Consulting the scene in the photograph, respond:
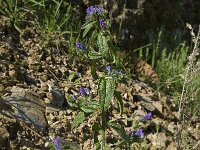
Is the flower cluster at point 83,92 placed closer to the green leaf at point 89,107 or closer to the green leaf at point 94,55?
the green leaf at point 89,107

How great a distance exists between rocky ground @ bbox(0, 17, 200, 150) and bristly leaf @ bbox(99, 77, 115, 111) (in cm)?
56

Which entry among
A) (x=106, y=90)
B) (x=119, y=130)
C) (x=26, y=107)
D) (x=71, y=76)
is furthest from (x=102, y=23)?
(x=71, y=76)

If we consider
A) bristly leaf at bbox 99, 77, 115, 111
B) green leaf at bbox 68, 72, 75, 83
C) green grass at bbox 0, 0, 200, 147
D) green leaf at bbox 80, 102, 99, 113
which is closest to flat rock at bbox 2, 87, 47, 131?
green leaf at bbox 68, 72, 75, 83

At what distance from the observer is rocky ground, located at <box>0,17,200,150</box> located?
3.29 m

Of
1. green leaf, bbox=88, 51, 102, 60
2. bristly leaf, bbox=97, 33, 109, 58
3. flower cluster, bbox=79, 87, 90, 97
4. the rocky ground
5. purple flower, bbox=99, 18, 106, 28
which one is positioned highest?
purple flower, bbox=99, 18, 106, 28

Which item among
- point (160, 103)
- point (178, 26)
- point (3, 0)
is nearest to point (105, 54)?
point (160, 103)

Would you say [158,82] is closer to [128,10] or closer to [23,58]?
[128,10]

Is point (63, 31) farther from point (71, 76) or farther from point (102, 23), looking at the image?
point (102, 23)

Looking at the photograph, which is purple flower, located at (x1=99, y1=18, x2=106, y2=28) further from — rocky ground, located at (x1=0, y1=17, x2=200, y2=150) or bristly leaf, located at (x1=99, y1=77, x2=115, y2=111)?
rocky ground, located at (x1=0, y1=17, x2=200, y2=150)

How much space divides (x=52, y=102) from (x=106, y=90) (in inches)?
41.7

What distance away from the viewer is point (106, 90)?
2.65m

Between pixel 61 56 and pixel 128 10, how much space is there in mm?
965

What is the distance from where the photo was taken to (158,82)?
4375 mm

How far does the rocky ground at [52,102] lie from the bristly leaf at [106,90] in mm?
565
